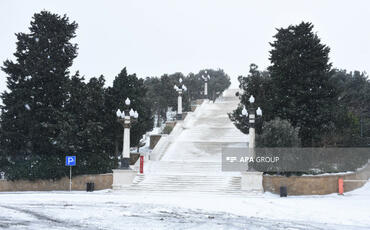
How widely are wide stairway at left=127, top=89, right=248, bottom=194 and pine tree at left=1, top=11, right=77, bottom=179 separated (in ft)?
20.3

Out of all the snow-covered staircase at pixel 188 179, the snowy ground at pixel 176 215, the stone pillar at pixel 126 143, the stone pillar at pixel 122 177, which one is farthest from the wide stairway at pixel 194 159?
the snowy ground at pixel 176 215

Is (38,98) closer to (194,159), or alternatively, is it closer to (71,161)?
(71,161)

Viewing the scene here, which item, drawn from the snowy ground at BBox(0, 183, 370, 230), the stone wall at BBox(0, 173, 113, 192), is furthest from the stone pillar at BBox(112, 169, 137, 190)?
the snowy ground at BBox(0, 183, 370, 230)

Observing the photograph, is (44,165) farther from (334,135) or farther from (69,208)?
(334,135)

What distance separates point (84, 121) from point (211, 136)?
14030 millimetres

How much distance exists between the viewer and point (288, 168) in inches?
1006

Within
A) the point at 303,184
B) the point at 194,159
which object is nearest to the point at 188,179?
the point at 194,159

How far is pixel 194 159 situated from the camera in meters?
31.6

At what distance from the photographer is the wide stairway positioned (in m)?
25.2

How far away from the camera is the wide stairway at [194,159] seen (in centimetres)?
2524

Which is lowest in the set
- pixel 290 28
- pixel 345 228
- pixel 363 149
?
pixel 345 228

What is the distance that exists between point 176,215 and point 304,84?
60.7 feet

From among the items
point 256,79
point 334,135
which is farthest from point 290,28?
point 334,135

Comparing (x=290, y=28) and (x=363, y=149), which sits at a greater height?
(x=290, y=28)
